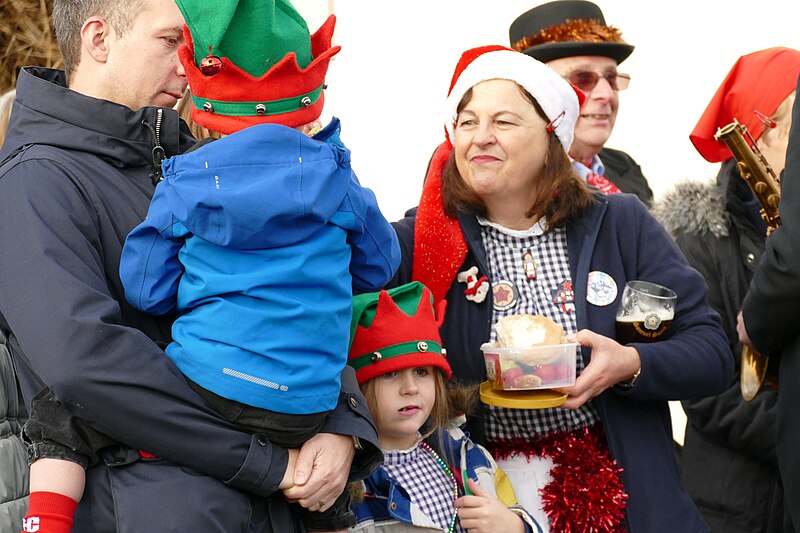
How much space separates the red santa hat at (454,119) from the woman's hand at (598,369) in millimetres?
491

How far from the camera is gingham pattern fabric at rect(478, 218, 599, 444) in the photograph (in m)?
3.06

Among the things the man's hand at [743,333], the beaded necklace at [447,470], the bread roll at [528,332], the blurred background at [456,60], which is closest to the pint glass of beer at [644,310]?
the bread roll at [528,332]

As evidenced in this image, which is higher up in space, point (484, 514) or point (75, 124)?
point (75, 124)

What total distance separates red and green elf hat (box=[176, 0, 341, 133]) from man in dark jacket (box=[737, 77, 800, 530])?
1494 mm

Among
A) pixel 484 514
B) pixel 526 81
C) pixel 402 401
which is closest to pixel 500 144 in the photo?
pixel 526 81

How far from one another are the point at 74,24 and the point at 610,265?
169cm

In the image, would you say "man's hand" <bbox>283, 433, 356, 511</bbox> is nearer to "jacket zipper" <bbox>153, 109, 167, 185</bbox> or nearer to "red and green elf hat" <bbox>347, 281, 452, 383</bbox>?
"red and green elf hat" <bbox>347, 281, 452, 383</bbox>

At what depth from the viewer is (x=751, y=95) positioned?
396cm

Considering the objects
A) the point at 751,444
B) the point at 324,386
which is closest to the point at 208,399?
the point at 324,386

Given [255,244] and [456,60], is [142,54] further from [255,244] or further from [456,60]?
[456,60]

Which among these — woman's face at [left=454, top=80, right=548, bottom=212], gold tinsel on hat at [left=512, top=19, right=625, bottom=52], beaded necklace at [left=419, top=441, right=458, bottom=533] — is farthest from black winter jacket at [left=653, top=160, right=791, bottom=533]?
beaded necklace at [left=419, top=441, right=458, bottom=533]

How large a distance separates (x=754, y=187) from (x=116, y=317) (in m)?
2.32

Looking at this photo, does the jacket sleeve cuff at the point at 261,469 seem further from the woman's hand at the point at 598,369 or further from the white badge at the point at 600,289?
the white badge at the point at 600,289

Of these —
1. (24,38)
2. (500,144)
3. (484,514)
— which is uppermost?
(24,38)
